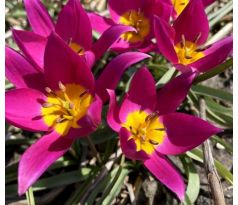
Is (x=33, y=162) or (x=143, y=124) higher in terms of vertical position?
(x=33, y=162)

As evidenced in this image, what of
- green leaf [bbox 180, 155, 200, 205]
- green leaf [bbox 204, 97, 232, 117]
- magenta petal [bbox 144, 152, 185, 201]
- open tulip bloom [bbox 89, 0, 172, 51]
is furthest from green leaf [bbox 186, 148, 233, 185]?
open tulip bloom [bbox 89, 0, 172, 51]

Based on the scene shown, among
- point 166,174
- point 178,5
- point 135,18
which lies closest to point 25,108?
point 166,174

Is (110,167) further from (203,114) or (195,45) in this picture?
(195,45)

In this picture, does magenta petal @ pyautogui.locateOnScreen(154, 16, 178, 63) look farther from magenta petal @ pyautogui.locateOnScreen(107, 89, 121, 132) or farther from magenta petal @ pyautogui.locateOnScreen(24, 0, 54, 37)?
magenta petal @ pyautogui.locateOnScreen(24, 0, 54, 37)

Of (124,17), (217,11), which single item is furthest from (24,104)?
(217,11)

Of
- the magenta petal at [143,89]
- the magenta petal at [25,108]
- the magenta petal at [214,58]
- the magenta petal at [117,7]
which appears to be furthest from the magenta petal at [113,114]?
the magenta petal at [117,7]

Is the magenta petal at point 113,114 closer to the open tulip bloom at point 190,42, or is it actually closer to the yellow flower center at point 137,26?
the open tulip bloom at point 190,42
